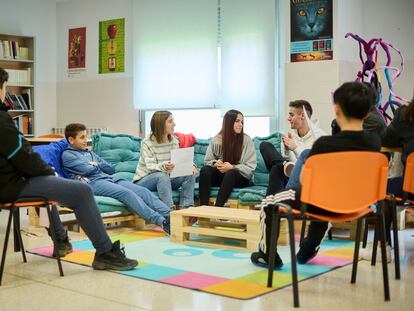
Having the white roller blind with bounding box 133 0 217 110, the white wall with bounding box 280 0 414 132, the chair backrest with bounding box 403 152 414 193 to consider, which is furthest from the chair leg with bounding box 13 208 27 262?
the white roller blind with bounding box 133 0 217 110

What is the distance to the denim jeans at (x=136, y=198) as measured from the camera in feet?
17.0

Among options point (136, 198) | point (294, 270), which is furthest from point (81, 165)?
point (294, 270)

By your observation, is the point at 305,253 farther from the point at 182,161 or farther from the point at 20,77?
the point at 20,77

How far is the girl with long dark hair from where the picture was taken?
5648 millimetres

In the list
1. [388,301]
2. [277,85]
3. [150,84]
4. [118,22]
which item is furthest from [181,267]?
[118,22]

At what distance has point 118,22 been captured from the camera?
8.54 metres

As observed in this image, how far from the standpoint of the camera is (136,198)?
5.22 metres

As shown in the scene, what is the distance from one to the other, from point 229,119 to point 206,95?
1.96m

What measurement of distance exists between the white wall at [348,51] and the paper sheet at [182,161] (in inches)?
63.5

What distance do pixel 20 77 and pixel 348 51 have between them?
Answer: 480cm

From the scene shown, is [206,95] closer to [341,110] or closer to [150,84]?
[150,84]

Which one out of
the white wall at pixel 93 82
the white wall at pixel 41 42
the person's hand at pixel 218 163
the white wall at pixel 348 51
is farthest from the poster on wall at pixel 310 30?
the white wall at pixel 41 42

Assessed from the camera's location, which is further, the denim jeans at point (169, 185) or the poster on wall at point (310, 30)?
the poster on wall at point (310, 30)

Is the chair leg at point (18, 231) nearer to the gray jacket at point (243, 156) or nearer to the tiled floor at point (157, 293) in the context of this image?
the tiled floor at point (157, 293)
